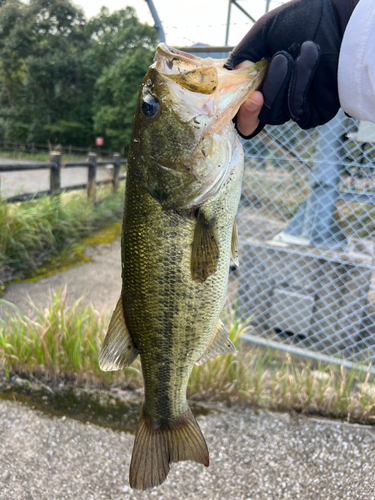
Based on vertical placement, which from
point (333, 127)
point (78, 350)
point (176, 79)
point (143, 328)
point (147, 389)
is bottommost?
point (78, 350)

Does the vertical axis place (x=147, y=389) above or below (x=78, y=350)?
above

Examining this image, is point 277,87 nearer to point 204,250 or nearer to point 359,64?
point 359,64

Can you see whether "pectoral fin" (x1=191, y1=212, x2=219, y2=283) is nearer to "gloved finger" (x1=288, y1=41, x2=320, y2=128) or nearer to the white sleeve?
"gloved finger" (x1=288, y1=41, x2=320, y2=128)

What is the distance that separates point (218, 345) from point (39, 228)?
4.61 m

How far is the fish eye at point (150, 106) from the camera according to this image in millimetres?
1238

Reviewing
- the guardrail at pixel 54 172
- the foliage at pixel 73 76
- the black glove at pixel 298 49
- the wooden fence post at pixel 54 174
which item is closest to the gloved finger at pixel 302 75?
the black glove at pixel 298 49

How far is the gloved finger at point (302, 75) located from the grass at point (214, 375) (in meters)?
1.99

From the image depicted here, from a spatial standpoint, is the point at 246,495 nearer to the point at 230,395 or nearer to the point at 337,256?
the point at 230,395

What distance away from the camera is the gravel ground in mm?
2146

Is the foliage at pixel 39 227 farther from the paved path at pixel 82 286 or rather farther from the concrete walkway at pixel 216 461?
the concrete walkway at pixel 216 461

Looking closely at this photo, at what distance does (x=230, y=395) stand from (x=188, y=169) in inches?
82.5

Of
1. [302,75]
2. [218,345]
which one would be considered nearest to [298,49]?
[302,75]

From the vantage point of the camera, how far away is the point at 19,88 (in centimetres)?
2730

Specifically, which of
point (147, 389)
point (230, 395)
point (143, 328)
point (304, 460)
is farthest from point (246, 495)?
point (143, 328)
